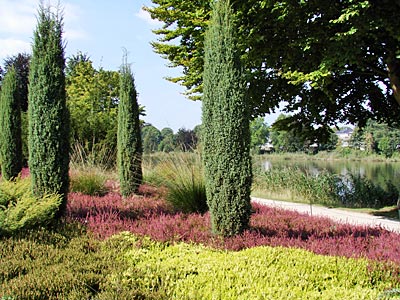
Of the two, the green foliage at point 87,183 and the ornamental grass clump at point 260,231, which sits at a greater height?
the green foliage at point 87,183

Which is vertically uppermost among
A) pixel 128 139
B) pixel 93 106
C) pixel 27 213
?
pixel 93 106

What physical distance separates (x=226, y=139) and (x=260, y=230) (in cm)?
146

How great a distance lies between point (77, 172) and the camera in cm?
920

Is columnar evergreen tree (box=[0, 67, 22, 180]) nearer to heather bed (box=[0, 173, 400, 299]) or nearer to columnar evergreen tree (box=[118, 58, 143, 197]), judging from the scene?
columnar evergreen tree (box=[118, 58, 143, 197])

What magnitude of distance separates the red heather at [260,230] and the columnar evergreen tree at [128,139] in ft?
6.68

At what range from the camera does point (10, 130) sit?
39.5ft

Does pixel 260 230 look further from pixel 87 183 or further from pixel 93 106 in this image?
pixel 93 106

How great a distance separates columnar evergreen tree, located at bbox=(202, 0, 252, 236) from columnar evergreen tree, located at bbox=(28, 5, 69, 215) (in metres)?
2.51

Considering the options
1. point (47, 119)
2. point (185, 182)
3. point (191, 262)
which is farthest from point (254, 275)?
point (47, 119)

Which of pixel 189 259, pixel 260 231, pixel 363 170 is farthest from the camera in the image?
pixel 363 170

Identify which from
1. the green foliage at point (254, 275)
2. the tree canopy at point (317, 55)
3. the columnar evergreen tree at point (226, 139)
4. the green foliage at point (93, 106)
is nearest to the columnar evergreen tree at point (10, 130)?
the green foliage at point (93, 106)

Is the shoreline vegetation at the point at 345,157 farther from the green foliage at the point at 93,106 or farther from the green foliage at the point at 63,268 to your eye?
the green foliage at the point at 63,268

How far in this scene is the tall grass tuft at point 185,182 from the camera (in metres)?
6.72

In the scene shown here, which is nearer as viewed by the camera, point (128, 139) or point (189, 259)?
point (189, 259)
